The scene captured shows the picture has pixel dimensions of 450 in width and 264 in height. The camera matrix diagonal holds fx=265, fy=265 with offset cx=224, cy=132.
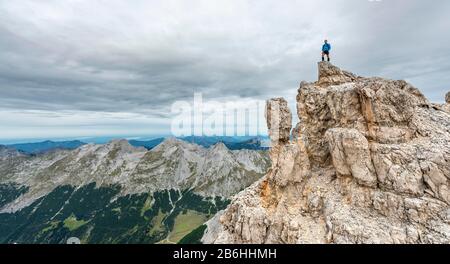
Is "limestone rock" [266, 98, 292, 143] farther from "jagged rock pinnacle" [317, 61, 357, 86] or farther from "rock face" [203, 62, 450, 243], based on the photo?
"jagged rock pinnacle" [317, 61, 357, 86]

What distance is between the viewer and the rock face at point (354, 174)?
2620cm

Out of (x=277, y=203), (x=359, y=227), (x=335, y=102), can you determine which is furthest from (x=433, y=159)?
(x=277, y=203)

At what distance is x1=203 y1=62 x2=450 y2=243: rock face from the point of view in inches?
1032

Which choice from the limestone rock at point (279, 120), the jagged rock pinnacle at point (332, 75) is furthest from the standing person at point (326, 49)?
the limestone rock at point (279, 120)

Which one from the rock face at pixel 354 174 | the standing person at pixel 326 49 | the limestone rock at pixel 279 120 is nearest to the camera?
the rock face at pixel 354 174

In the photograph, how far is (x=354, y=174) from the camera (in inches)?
1201

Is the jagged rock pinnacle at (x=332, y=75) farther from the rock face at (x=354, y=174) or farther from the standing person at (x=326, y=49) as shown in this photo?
the standing person at (x=326, y=49)

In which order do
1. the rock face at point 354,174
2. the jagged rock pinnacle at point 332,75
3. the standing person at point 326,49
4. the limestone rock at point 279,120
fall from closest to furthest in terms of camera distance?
the rock face at point 354,174 → the limestone rock at point 279,120 → the jagged rock pinnacle at point 332,75 → the standing person at point 326,49

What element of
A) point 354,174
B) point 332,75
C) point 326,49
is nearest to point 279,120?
point 332,75

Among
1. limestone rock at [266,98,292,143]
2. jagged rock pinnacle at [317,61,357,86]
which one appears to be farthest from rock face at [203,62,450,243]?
limestone rock at [266,98,292,143]

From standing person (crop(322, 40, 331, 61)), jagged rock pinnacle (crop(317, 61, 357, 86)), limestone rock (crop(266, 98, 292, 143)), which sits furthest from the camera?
standing person (crop(322, 40, 331, 61))
